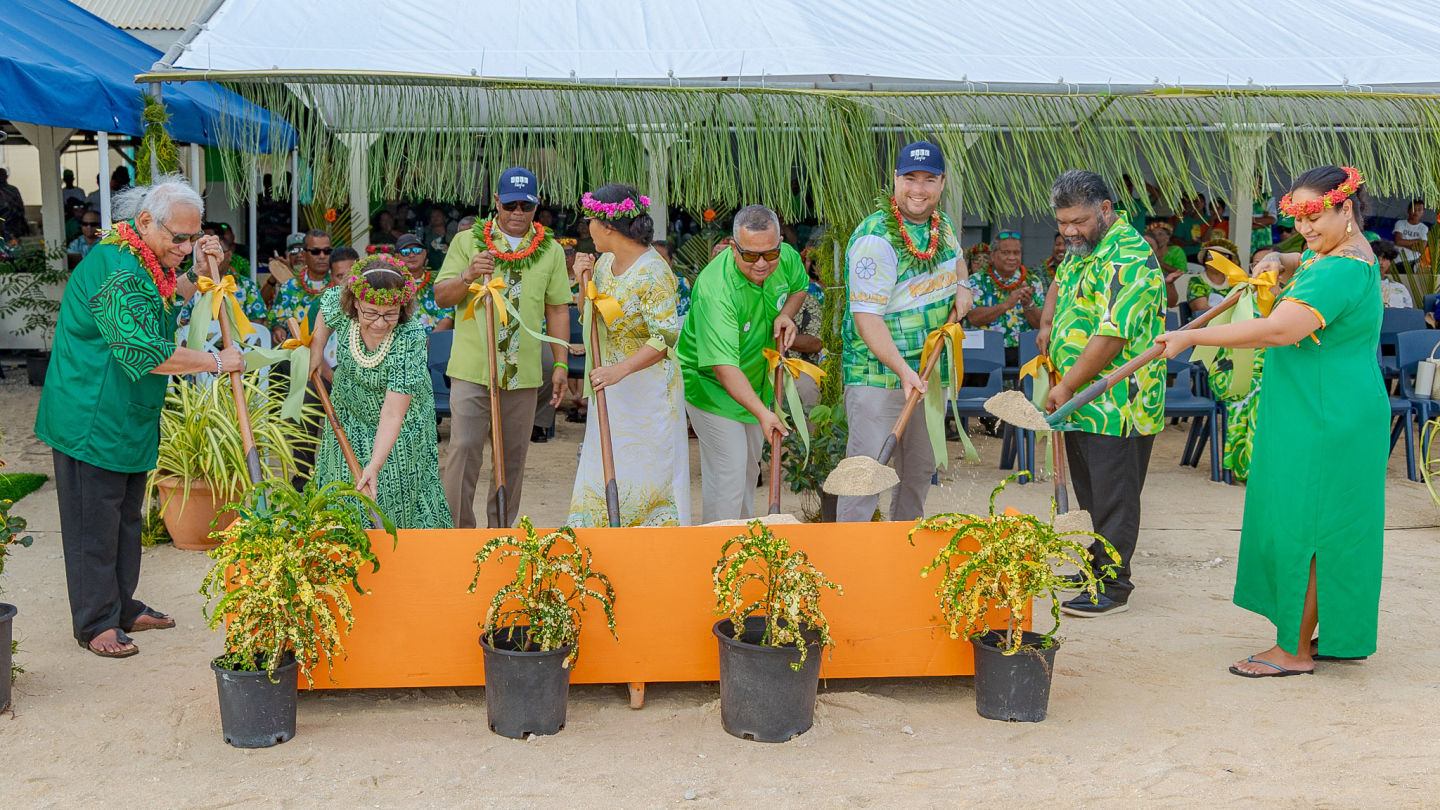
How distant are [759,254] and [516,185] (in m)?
1.36

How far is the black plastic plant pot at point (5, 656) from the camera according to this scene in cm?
385

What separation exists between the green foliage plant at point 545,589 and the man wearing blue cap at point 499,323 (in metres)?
1.68

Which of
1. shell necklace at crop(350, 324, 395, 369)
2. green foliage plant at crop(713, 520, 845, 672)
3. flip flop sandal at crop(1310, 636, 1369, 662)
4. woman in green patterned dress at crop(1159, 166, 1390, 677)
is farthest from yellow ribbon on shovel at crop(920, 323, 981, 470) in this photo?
shell necklace at crop(350, 324, 395, 369)

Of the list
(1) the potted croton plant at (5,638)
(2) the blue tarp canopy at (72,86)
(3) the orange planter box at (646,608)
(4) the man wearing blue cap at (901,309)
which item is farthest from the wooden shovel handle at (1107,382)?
(2) the blue tarp canopy at (72,86)

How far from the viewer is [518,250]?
18.2 feet

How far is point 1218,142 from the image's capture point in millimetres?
5734

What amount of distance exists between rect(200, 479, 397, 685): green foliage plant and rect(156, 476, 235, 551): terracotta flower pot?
8.02 ft

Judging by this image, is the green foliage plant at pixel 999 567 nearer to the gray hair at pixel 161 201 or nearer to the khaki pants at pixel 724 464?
the khaki pants at pixel 724 464

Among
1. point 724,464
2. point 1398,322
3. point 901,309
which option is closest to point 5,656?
point 724,464

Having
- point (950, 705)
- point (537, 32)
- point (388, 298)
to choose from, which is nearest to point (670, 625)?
point (950, 705)

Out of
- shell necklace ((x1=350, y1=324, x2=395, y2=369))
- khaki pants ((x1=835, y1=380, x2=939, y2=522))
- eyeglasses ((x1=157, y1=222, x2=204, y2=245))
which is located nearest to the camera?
eyeglasses ((x1=157, y1=222, x2=204, y2=245))

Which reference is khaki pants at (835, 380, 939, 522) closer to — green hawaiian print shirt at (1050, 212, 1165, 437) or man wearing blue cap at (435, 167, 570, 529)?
green hawaiian print shirt at (1050, 212, 1165, 437)

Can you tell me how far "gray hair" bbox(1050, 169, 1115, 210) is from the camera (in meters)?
4.77

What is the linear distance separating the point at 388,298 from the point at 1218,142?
387cm
